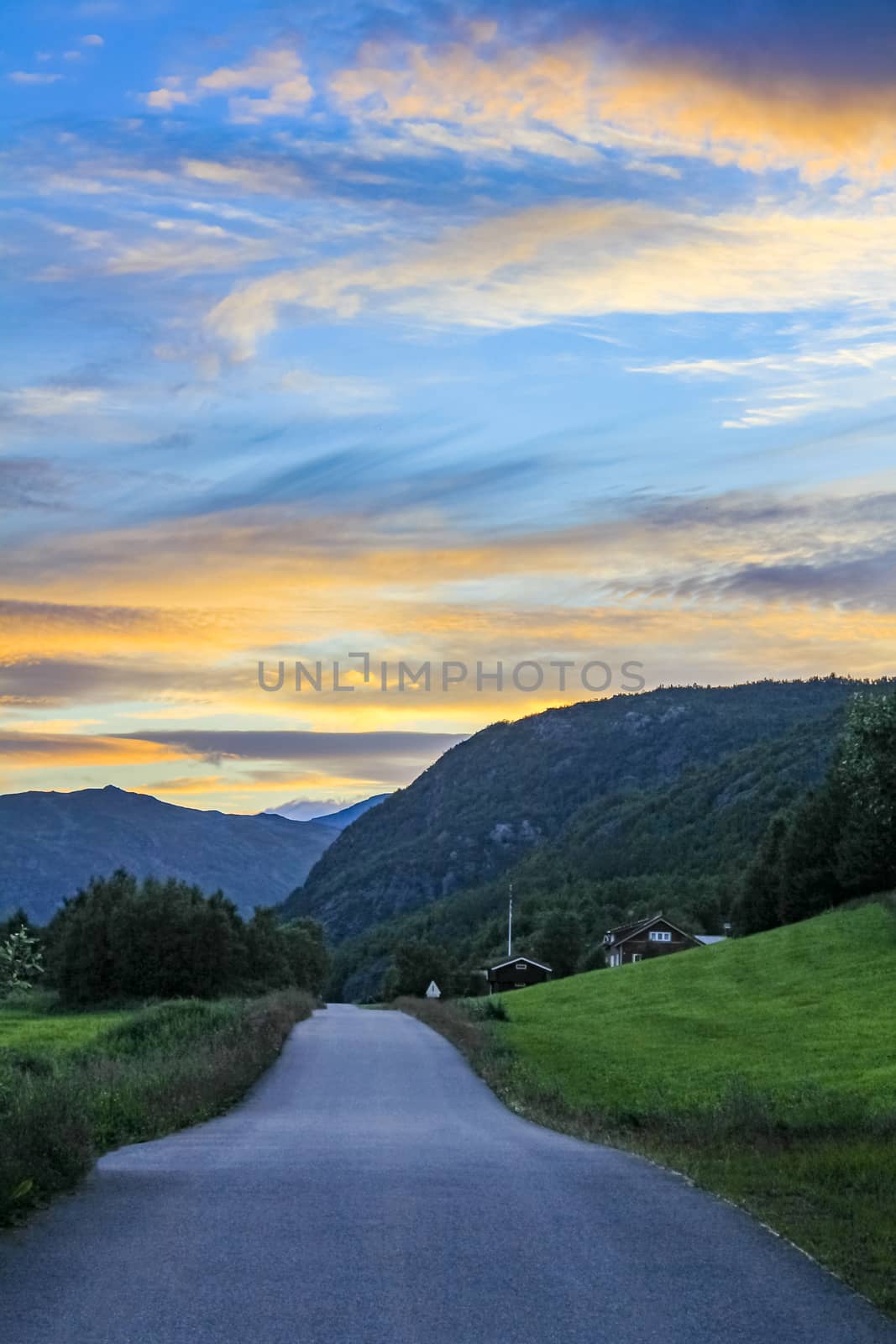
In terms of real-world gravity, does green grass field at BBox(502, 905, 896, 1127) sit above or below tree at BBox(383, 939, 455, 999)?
above

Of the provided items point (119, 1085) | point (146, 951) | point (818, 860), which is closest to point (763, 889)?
point (818, 860)

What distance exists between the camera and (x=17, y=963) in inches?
492

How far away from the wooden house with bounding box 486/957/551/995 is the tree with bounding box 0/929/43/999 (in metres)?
111

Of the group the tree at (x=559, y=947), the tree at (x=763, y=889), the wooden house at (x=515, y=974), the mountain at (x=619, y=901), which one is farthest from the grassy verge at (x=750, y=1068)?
the mountain at (x=619, y=901)

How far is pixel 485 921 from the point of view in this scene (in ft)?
604

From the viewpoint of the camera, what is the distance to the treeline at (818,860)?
224ft

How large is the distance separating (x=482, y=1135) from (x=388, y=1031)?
84.5ft

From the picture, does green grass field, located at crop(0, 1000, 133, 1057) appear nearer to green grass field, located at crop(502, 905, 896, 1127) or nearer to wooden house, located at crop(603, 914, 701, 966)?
green grass field, located at crop(502, 905, 896, 1127)

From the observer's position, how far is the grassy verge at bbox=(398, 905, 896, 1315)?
37.9 ft

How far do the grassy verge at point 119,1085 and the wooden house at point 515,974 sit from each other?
81918mm

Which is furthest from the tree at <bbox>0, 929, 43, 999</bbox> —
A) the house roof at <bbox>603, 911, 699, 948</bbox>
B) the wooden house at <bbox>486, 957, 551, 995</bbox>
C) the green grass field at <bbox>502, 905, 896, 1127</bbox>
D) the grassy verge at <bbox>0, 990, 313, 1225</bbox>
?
the wooden house at <bbox>486, 957, 551, 995</bbox>

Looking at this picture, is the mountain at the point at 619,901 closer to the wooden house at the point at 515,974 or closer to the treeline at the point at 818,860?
the wooden house at the point at 515,974

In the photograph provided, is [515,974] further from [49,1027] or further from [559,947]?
[49,1027]

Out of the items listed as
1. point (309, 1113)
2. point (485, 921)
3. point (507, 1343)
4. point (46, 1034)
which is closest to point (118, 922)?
point (46, 1034)
